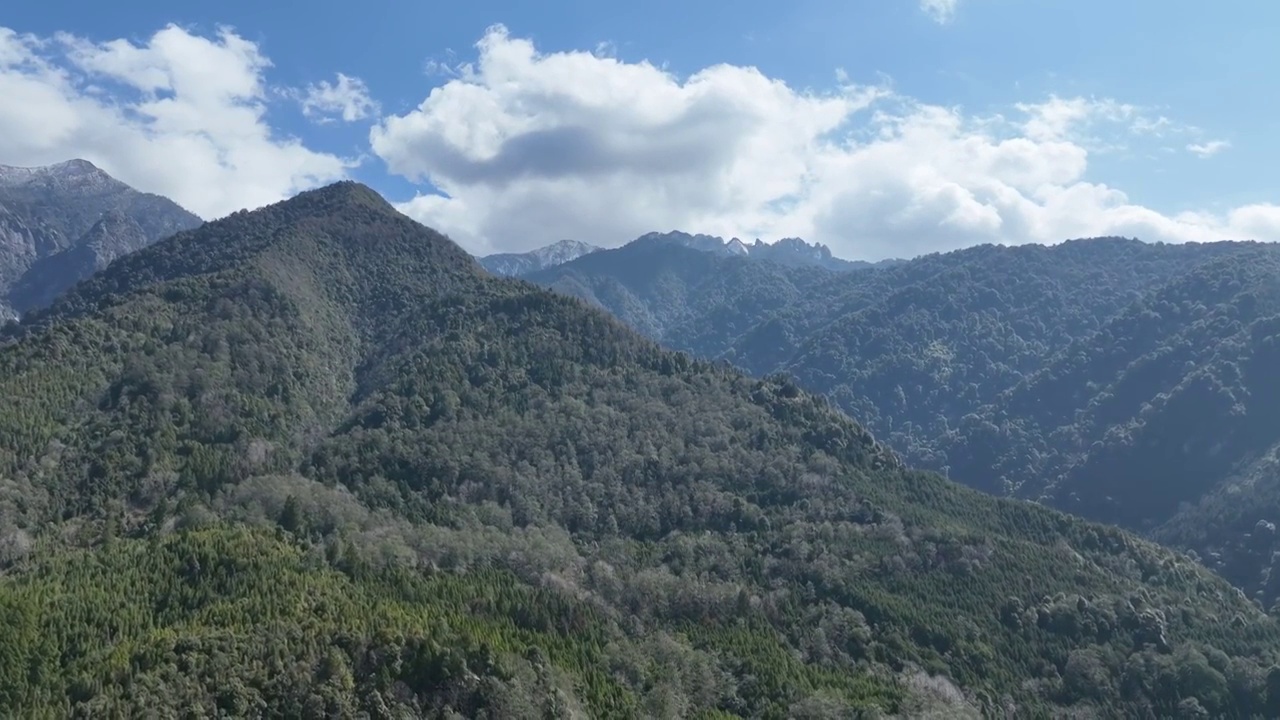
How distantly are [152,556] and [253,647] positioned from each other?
119 ft

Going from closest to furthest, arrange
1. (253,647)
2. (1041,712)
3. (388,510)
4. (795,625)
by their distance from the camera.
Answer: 1. (253,647)
2. (1041,712)
3. (795,625)
4. (388,510)

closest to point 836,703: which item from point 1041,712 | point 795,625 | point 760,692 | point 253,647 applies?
point 760,692

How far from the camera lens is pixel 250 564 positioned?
14725 centimetres

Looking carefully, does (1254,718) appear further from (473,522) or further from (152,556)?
(152,556)

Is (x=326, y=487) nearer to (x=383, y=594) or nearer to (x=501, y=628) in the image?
(x=383, y=594)

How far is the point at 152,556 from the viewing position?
488ft

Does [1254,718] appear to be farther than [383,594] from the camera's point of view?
Yes

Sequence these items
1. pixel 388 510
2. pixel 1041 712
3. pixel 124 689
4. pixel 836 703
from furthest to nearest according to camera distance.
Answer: pixel 388 510
pixel 1041 712
pixel 836 703
pixel 124 689

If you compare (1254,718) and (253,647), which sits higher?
(253,647)

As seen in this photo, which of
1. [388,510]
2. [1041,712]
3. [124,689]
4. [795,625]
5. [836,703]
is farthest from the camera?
[388,510]

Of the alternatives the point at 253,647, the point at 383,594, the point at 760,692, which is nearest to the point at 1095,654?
the point at 760,692

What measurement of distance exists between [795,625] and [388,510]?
79858 mm

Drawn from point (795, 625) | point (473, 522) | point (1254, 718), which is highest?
point (473, 522)

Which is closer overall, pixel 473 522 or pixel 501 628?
pixel 501 628
